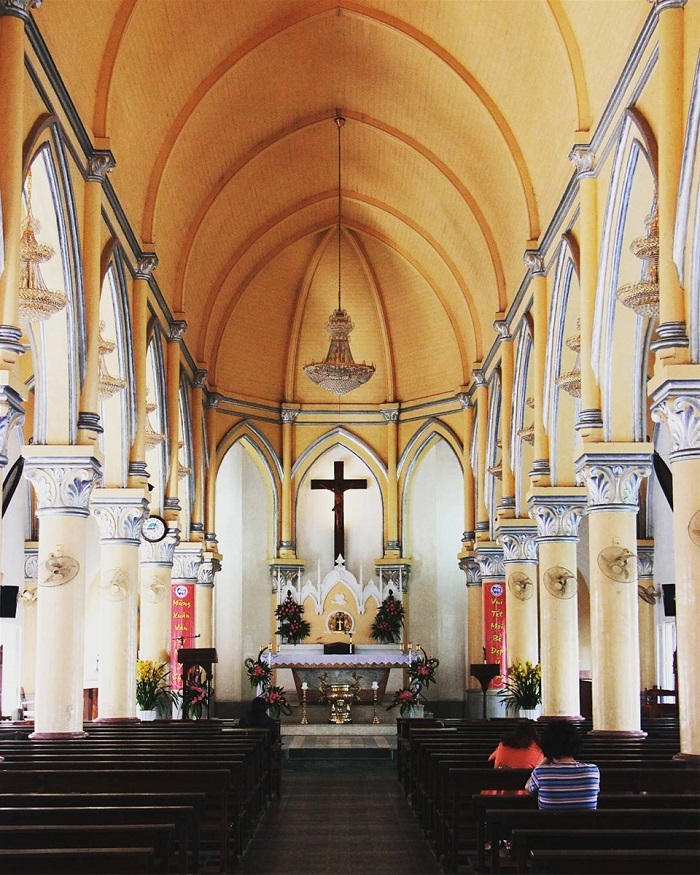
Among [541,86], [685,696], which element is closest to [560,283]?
[541,86]

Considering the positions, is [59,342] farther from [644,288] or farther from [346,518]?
[346,518]

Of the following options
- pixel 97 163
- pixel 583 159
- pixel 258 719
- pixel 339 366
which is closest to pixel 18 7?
pixel 97 163

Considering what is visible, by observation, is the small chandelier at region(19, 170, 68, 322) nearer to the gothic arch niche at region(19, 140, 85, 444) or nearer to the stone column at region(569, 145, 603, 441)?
the gothic arch niche at region(19, 140, 85, 444)

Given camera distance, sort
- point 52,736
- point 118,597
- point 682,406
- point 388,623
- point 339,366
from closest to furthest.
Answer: point 682,406, point 52,736, point 118,597, point 339,366, point 388,623

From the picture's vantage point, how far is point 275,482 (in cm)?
3259

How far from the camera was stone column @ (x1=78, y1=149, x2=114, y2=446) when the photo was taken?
16.3 meters

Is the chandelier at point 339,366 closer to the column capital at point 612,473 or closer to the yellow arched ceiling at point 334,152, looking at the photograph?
the yellow arched ceiling at point 334,152

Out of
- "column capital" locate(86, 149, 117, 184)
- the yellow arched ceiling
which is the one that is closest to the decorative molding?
"column capital" locate(86, 149, 117, 184)

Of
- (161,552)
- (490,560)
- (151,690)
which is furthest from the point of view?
(490,560)

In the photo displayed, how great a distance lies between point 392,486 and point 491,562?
15.3 feet

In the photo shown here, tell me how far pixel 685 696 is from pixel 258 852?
445 centimetres

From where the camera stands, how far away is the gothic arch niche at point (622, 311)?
50.8 feet

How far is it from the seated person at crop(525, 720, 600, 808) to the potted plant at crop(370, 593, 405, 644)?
23.4m

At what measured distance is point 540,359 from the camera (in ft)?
67.1
